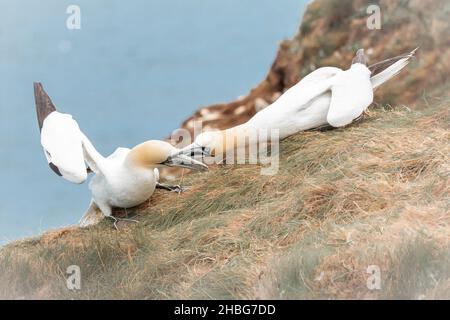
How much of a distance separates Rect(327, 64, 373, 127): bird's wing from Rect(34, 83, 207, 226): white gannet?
1271 millimetres

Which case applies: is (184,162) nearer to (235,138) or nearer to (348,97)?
(235,138)

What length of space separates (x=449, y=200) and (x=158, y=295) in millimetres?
1797

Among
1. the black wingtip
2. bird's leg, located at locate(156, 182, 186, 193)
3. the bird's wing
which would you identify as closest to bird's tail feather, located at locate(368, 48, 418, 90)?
the bird's wing

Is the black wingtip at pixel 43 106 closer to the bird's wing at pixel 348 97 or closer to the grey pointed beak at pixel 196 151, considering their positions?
the grey pointed beak at pixel 196 151

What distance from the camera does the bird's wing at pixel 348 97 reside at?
733 centimetres

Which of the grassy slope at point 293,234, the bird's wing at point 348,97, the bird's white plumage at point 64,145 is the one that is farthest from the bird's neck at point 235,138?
the bird's white plumage at point 64,145

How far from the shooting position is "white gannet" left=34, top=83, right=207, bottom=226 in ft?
21.0

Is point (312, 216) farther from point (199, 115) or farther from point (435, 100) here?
point (199, 115)

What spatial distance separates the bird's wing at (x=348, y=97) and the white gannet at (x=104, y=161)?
127 cm

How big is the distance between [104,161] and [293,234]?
1924mm

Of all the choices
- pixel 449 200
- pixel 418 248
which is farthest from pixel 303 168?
pixel 418 248

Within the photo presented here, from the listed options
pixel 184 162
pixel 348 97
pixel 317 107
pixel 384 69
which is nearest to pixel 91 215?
pixel 184 162

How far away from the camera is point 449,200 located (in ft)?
17.6

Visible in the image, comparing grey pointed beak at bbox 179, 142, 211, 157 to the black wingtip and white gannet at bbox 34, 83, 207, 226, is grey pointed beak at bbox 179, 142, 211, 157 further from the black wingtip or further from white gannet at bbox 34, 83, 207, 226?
the black wingtip
